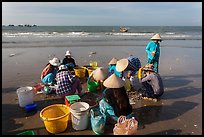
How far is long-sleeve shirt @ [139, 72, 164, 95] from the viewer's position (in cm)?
627

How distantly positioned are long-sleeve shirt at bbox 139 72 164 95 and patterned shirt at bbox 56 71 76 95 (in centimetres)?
257

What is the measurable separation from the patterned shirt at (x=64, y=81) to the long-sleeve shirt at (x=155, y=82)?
2.57 m

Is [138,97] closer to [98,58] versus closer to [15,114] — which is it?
[15,114]

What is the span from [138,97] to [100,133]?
2615 mm

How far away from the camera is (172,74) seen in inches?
382

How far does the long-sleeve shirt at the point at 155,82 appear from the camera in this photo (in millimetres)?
6266

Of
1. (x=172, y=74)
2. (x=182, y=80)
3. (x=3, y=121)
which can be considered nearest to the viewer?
(x=3, y=121)

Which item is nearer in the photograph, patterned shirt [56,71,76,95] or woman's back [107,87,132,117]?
woman's back [107,87,132,117]

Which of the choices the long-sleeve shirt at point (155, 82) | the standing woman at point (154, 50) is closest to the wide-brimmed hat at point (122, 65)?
the long-sleeve shirt at point (155, 82)

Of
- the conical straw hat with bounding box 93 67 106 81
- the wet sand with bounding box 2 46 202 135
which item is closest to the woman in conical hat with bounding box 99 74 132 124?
the wet sand with bounding box 2 46 202 135

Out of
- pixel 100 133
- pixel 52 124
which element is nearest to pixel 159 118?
pixel 100 133

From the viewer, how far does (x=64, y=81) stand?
5969 millimetres

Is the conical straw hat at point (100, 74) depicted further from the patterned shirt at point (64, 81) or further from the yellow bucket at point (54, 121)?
the yellow bucket at point (54, 121)

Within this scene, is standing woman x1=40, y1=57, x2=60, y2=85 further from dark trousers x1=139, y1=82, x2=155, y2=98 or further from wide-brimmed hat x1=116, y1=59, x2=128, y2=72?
dark trousers x1=139, y1=82, x2=155, y2=98
